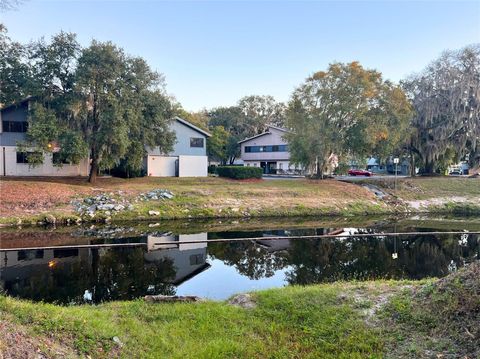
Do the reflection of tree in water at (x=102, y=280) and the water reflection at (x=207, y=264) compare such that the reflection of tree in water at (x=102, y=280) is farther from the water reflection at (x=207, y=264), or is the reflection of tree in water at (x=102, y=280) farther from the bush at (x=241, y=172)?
the bush at (x=241, y=172)

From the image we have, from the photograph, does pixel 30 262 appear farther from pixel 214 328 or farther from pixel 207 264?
pixel 214 328

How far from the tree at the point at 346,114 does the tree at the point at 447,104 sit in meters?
5.36

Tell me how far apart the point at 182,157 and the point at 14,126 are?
1406 cm

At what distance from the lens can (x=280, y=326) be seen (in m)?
5.82

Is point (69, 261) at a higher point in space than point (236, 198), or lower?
lower

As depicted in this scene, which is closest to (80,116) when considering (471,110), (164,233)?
(164,233)

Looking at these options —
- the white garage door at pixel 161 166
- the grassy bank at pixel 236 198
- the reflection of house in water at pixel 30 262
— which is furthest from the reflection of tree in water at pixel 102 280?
the white garage door at pixel 161 166

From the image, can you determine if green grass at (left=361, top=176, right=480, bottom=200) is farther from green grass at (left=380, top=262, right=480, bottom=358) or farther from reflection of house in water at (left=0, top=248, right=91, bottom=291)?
reflection of house in water at (left=0, top=248, right=91, bottom=291)

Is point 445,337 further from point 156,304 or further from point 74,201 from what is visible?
point 74,201

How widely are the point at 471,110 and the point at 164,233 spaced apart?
104 ft

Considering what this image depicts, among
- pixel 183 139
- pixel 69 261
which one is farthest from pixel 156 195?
pixel 183 139

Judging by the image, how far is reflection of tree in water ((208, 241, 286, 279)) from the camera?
36.7 feet

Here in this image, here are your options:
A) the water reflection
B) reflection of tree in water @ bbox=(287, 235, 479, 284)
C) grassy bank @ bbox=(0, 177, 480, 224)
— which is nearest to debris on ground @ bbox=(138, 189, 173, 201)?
grassy bank @ bbox=(0, 177, 480, 224)

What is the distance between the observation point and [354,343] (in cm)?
510
